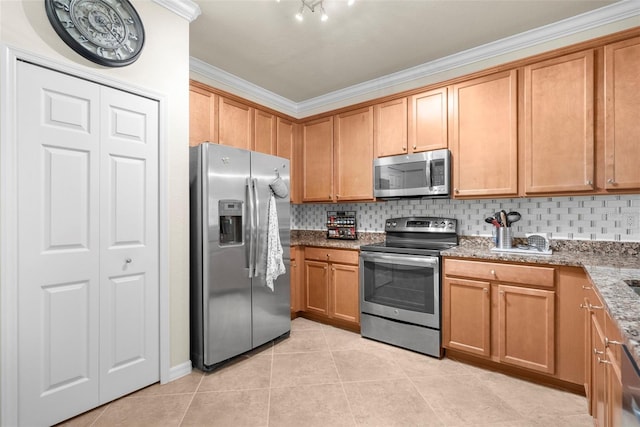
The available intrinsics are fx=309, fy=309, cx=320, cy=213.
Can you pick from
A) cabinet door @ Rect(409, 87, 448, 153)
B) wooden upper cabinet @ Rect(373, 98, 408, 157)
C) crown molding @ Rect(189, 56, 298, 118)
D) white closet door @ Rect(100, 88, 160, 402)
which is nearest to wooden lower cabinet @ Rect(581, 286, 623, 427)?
cabinet door @ Rect(409, 87, 448, 153)

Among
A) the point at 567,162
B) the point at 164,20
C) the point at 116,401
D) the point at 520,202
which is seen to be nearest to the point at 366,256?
the point at 520,202

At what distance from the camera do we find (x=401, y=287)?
9.20 ft

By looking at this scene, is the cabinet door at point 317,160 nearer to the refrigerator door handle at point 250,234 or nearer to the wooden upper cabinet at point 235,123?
the wooden upper cabinet at point 235,123

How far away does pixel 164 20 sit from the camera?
7.16 feet

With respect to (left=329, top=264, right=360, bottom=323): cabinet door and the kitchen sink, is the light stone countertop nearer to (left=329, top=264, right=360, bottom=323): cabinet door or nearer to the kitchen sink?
the kitchen sink

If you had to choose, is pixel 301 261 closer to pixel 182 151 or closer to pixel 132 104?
pixel 182 151

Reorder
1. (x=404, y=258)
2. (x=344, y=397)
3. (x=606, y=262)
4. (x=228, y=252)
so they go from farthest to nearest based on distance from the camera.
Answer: (x=404, y=258), (x=228, y=252), (x=344, y=397), (x=606, y=262)

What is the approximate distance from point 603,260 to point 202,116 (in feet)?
10.9

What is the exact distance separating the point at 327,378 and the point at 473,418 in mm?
977

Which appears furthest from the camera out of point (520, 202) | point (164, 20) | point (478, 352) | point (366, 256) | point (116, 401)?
point (366, 256)

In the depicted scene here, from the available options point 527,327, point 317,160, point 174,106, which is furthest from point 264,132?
point 527,327

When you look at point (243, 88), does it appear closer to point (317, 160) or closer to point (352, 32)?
point (317, 160)

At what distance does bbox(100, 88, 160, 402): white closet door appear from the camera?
1938mm

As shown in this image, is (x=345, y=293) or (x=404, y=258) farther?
(x=345, y=293)
